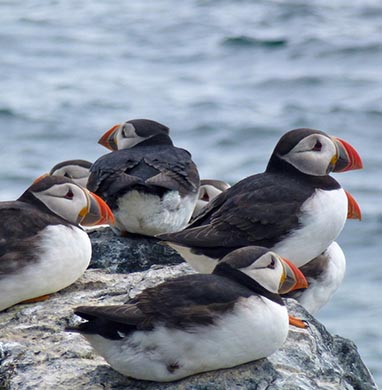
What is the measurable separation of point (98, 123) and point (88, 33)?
5532 millimetres

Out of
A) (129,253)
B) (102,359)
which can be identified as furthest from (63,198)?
(102,359)

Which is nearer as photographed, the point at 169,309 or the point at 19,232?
the point at 169,309

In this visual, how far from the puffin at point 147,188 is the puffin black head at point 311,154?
2.50 ft

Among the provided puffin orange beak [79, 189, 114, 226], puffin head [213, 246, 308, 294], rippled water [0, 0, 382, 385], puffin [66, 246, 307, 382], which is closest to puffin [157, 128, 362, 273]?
puffin orange beak [79, 189, 114, 226]

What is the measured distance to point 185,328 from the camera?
5160 mm

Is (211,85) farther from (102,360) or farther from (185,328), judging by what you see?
(185,328)

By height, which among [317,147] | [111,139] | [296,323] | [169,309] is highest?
[169,309]

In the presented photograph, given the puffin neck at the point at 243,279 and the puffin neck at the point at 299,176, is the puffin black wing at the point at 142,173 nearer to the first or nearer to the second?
the puffin neck at the point at 299,176

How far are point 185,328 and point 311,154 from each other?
225 centimetres

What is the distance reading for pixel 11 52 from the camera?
21531 mm

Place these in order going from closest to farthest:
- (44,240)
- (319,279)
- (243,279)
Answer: (243,279)
(44,240)
(319,279)

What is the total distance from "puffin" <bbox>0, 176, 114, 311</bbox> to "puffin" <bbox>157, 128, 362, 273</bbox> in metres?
0.45

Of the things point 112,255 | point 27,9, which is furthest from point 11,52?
point 112,255

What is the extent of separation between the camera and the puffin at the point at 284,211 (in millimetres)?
6680
